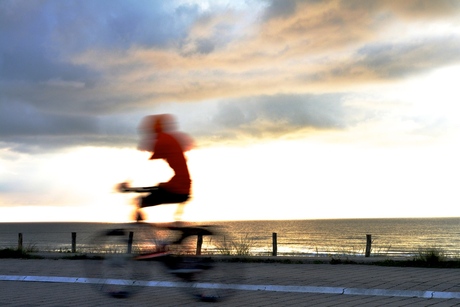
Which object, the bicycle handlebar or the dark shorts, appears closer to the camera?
the dark shorts

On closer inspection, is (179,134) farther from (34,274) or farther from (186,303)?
(34,274)

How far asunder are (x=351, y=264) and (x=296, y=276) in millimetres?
2509

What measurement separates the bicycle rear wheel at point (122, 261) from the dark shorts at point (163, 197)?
463mm

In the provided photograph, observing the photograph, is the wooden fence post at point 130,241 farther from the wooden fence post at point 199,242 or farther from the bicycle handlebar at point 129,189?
the wooden fence post at point 199,242

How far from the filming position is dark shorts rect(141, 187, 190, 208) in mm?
7770

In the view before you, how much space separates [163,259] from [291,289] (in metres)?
2.03

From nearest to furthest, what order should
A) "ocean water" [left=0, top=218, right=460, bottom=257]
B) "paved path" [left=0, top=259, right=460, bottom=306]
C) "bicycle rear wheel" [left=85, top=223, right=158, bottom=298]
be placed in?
"paved path" [left=0, top=259, right=460, bottom=306], "bicycle rear wheel" [left=85, top=223, right=158, bottom=298], "ocean water" [left=0, top=218, right=460, bottom=257]

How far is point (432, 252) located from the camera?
12695mm

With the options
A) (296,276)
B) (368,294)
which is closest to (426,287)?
(368,294)

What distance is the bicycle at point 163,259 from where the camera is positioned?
800 cm

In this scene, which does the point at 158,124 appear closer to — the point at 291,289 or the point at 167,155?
the point at 167,155

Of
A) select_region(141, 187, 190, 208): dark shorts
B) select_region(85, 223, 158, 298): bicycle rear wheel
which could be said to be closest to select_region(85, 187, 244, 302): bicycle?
select_region(85, 223, 158, 298): bicycle rear wheel

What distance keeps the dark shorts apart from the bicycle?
14 cm

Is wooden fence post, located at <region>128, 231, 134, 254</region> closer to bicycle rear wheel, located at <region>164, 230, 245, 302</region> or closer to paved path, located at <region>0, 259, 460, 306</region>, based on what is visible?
paved path, located at <region>0, 259, 460, 306</region>
